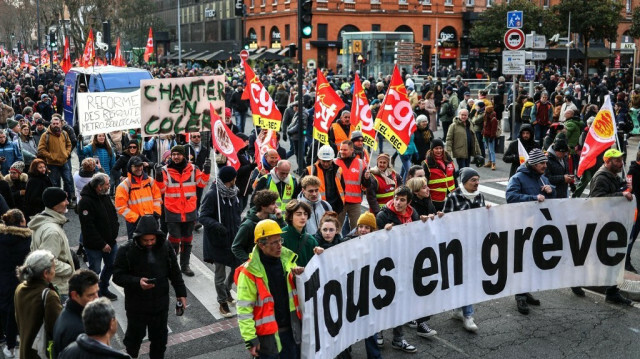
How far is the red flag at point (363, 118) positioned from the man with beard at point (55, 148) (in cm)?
536

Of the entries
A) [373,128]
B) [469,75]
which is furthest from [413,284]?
[469,75]

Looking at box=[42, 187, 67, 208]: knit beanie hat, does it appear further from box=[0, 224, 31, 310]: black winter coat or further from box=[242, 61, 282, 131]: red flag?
box=[242, 61, 282, 131]: red flag

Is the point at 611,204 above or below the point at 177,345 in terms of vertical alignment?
above

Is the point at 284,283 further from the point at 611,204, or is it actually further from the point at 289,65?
the point at 289,65

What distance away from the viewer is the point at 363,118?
1139 cm

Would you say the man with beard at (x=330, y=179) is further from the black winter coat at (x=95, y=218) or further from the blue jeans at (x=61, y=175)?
the blue jeans at (x=61, y=175)

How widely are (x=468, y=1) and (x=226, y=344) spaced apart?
193 feet

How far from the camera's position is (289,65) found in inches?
1993

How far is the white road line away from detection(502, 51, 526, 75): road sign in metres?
11.2

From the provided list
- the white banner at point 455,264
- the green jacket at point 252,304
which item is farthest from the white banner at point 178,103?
the green jacket at point 252,304

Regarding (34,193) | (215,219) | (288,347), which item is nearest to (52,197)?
(215,219)

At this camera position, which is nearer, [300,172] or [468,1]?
[300,172]

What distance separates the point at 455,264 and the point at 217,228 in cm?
257

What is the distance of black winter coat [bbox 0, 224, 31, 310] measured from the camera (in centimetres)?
658
